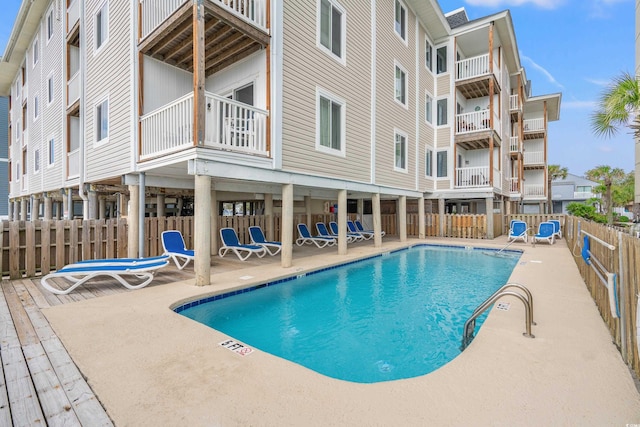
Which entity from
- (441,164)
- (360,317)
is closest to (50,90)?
(360,317)

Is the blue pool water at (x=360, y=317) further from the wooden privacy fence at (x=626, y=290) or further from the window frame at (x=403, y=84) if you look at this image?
the window frame at (x=403, y=84)

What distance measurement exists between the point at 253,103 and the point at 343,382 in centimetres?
778

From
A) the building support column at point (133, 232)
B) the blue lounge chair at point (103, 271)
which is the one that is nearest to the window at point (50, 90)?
the building support column at point (133, 232)

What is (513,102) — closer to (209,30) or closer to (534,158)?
(534,158)

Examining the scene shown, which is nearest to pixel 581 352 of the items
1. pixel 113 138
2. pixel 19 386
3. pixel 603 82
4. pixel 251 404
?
pixel 251 404

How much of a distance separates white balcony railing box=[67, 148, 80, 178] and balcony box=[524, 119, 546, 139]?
30.6 m

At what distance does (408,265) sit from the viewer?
1026 cm

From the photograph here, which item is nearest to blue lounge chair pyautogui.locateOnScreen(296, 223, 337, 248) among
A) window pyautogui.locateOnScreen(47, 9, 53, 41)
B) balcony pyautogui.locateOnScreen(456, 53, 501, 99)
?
balcony pyautogui.locateOnScreen(456, 53, 501, 99)

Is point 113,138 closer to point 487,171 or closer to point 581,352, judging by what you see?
point 581,352

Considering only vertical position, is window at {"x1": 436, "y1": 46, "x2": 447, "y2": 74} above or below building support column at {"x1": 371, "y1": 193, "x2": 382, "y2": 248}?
above

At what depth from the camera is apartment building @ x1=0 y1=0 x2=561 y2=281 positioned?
7.49 meters

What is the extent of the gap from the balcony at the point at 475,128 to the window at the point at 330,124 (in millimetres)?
9589

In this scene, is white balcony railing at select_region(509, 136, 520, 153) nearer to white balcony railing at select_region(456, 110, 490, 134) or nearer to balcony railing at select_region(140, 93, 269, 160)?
white balcony railing at select_region(456, 110, 490, 134)

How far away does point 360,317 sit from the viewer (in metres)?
5.46
